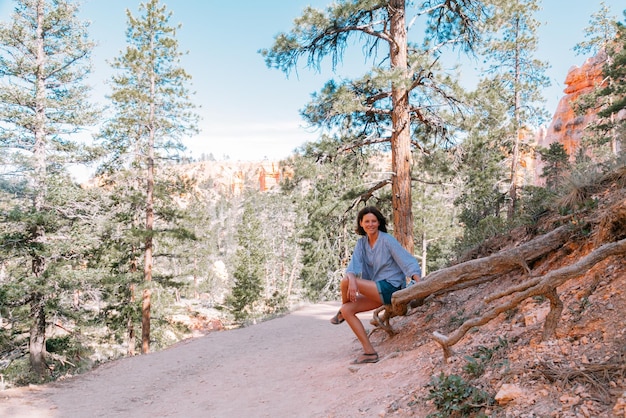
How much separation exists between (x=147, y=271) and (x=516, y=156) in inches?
583

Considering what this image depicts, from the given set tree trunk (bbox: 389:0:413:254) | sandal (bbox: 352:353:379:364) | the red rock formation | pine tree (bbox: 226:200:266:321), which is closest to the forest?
tree trunk (bbox: 389:0:413:254)

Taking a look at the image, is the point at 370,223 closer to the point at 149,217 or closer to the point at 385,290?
the point at 385,290

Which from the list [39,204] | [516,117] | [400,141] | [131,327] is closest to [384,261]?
[400,141]

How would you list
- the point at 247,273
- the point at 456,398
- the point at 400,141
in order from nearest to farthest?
the point at 456,398
the point at 400,141
the point at 247,273

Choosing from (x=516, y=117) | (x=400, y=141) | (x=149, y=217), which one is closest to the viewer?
(x=400, y=141)

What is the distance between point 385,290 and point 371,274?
300 mm

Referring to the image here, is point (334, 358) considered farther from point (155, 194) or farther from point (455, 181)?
point (155, 194)

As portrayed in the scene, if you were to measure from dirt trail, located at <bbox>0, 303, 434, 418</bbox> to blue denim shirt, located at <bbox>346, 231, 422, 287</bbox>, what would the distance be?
81cm

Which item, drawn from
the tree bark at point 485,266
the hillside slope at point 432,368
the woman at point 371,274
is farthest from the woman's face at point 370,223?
the hillside slope at point 432,368

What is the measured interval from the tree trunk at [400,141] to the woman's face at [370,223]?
3.06 meters

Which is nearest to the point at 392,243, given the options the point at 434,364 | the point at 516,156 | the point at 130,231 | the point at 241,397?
the point at 434,364

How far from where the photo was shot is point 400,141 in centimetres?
734

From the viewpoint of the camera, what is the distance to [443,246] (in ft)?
94.1

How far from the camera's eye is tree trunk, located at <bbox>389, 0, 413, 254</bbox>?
7203 mm
